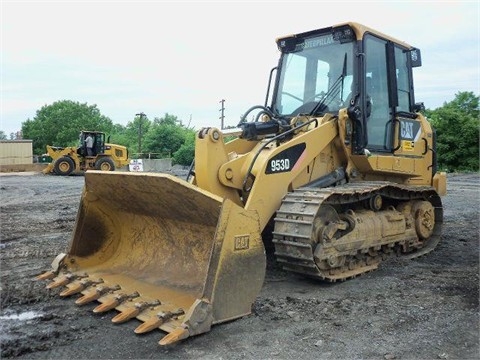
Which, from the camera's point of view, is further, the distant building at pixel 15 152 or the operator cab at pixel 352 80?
the distant building at pixel 15 152

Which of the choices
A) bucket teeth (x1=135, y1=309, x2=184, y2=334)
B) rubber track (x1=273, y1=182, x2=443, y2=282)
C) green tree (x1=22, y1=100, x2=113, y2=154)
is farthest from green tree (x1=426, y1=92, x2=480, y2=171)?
green tree (x1=22, y1=100, x2=113, y2=154)

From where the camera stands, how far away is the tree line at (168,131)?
31594 mm

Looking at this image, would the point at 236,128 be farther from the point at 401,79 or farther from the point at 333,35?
the point at 401,79

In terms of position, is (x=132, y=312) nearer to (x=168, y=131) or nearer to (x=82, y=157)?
(x=82, y=157)

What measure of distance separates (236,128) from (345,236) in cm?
177

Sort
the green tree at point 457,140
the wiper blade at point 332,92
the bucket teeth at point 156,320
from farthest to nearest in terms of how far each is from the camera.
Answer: the green tree at point 457,140 < the wiper blade at point 332,92 < the bucket teeth at point 156,320

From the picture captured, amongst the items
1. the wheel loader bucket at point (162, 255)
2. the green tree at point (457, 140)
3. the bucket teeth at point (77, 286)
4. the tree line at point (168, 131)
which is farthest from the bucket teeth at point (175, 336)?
the green tree at point (457, 140)

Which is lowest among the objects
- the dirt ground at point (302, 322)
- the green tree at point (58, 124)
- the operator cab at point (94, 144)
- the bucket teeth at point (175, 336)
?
the dirt ground at point (302, 322)

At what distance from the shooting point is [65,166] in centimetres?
2627

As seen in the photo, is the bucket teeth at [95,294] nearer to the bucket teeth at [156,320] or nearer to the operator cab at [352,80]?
the bucket teeth at [156,320]

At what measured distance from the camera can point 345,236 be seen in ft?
17.3

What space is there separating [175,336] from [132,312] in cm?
65

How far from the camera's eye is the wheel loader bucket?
3.88 metres

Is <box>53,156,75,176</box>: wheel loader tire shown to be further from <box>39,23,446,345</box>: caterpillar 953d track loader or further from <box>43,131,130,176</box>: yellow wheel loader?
<box>39,23,446,345</box>: caterpillar 953d track loader
